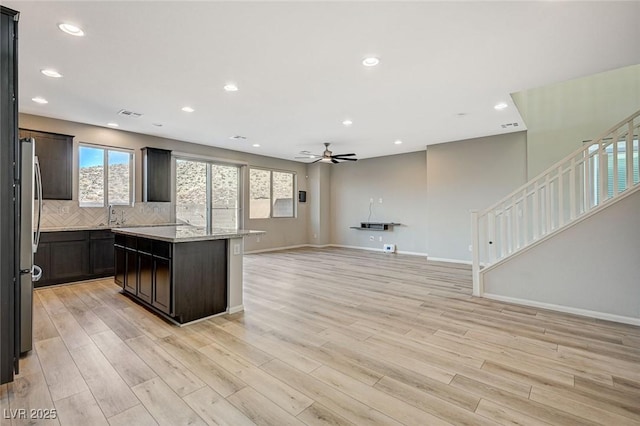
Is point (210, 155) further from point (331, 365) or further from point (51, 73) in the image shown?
point (331, 365)

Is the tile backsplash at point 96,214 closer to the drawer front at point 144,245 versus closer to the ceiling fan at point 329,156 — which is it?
the drawer front at point 144,245

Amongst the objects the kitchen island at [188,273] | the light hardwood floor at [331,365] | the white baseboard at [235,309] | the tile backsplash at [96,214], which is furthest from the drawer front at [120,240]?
the white baseboard at [235,309]

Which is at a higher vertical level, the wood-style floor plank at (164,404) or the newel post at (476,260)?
the newel post at (476,260)

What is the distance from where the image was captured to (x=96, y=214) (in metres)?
5.55

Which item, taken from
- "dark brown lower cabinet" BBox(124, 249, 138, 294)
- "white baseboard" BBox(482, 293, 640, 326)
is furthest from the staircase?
"dark brown lower cabinet" BBox(124, 249, 138, 294)

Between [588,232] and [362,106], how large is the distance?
3293 millimetres

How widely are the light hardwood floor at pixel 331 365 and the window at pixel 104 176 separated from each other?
2.19m

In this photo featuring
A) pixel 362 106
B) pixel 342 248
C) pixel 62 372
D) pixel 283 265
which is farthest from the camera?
pixel 342 248

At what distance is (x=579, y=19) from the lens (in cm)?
246

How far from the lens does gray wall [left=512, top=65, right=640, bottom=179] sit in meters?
5.12

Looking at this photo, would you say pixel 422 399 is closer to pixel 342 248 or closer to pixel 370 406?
pixel 370 406

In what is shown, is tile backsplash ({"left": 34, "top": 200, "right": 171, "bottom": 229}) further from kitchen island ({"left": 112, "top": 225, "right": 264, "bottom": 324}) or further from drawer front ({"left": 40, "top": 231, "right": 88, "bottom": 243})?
kitchen island ({"left": 112, "top": 225, "right": 264, "bottom": 324})

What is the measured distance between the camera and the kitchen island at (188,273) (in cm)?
313

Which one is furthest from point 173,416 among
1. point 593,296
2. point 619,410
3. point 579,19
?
point 593,296
